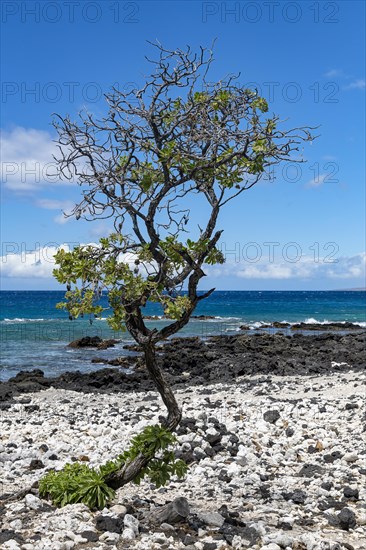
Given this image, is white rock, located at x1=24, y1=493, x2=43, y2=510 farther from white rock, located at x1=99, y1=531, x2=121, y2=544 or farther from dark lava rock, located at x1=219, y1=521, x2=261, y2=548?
dark lava rock, located at x1=219, y1=521, x2=261, y2=548

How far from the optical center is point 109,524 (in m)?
6.80

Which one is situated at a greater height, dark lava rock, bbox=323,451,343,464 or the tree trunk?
the tree trunk

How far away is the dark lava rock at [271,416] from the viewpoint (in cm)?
1171

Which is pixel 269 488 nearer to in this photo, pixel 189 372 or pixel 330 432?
pixel 330 432

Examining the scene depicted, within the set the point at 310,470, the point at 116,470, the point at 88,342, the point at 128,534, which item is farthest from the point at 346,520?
the point at 88,342

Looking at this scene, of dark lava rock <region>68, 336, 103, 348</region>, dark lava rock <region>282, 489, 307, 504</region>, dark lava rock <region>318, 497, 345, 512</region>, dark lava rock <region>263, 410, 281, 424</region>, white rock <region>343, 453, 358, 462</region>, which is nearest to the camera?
dark lava rock <region>318, 497, 345, 512</region>

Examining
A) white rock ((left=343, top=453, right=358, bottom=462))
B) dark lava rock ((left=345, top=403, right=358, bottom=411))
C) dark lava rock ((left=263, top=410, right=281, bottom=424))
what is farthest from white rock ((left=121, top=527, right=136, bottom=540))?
dark lava rock ((left=345, top=403, right=358, bottom=411))

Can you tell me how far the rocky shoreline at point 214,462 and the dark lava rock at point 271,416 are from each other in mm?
40

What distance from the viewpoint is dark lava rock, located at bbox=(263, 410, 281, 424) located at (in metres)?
11.7

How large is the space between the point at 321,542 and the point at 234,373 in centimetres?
1478

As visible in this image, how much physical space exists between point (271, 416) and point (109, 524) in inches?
218

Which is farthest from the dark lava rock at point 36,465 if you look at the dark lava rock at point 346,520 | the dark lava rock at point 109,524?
the dark lava rock at point 346,520

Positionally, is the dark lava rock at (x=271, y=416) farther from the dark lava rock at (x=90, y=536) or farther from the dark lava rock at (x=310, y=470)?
the dark lava rock at (x=90, y=536)

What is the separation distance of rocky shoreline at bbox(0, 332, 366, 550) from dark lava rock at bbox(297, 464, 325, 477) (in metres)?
0.02
